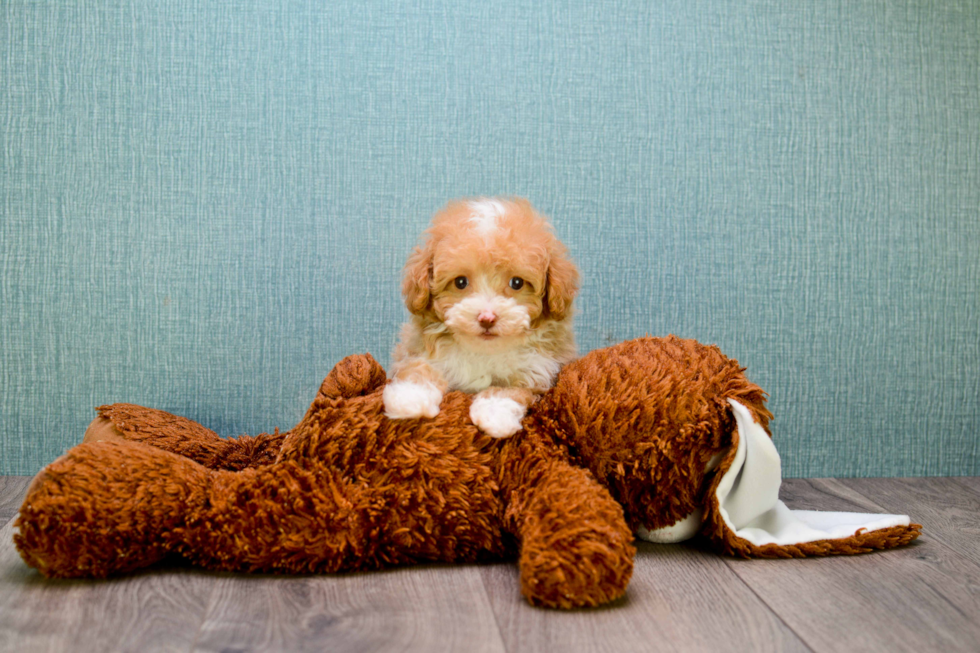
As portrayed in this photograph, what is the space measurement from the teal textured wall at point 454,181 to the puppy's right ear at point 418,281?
498 mm

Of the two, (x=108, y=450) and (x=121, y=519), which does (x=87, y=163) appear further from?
(x=121, y=519)

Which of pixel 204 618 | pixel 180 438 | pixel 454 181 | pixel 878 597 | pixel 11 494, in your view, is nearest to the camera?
pixel 204 618

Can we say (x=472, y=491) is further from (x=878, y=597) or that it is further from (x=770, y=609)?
(x=878, y=597)

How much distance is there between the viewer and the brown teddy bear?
112 centimetres

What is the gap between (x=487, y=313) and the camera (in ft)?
4.09

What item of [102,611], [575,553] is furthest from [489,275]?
[102,611]

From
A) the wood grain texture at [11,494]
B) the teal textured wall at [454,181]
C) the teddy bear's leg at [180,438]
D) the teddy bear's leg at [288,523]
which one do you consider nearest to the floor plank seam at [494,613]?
the teddy bear's leg at [288,523]

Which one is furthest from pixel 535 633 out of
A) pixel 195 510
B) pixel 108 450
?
pixel 108 450

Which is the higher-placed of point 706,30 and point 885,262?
point 706,30

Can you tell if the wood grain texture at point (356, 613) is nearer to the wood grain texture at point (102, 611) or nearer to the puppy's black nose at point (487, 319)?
the wood grain texture at point (102, 611)

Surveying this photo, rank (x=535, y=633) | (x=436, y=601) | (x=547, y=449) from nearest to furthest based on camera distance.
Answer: (x=535, y=633), (x=436, y=601), (x=547, y=449)

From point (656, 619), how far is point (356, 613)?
1.34ft

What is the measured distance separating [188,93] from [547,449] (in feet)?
3.85

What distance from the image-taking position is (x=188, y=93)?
1.79 metres
